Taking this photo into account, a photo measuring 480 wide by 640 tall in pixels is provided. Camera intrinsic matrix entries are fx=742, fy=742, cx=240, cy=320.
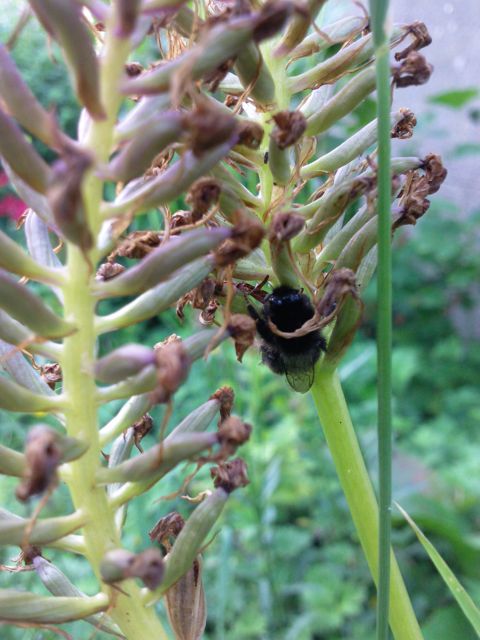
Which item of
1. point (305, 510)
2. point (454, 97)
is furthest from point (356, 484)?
point (454, 97)

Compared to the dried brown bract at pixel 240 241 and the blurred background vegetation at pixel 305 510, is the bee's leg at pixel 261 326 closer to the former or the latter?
the dried brown bract at pixel 240 241

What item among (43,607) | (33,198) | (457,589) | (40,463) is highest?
(33,198)

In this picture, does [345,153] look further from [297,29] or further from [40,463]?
[40,463]

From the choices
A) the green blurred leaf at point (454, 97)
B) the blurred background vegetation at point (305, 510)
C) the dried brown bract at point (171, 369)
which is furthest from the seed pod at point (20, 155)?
the green blurred leaf at point (454, 97)

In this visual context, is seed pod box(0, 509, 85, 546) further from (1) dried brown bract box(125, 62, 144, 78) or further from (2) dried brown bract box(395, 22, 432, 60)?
(2) dried brown bract box(395, 22, 432, 60)

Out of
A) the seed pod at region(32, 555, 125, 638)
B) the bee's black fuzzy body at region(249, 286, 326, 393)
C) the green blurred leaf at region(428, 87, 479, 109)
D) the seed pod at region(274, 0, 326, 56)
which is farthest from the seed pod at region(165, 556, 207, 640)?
the green blurred leaf at region(428, 87, 479, 109)

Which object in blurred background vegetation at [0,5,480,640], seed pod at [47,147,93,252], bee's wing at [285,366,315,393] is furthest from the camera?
blurred background vegetation at [0,5,480,640]

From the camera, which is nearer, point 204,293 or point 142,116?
point 142,116
